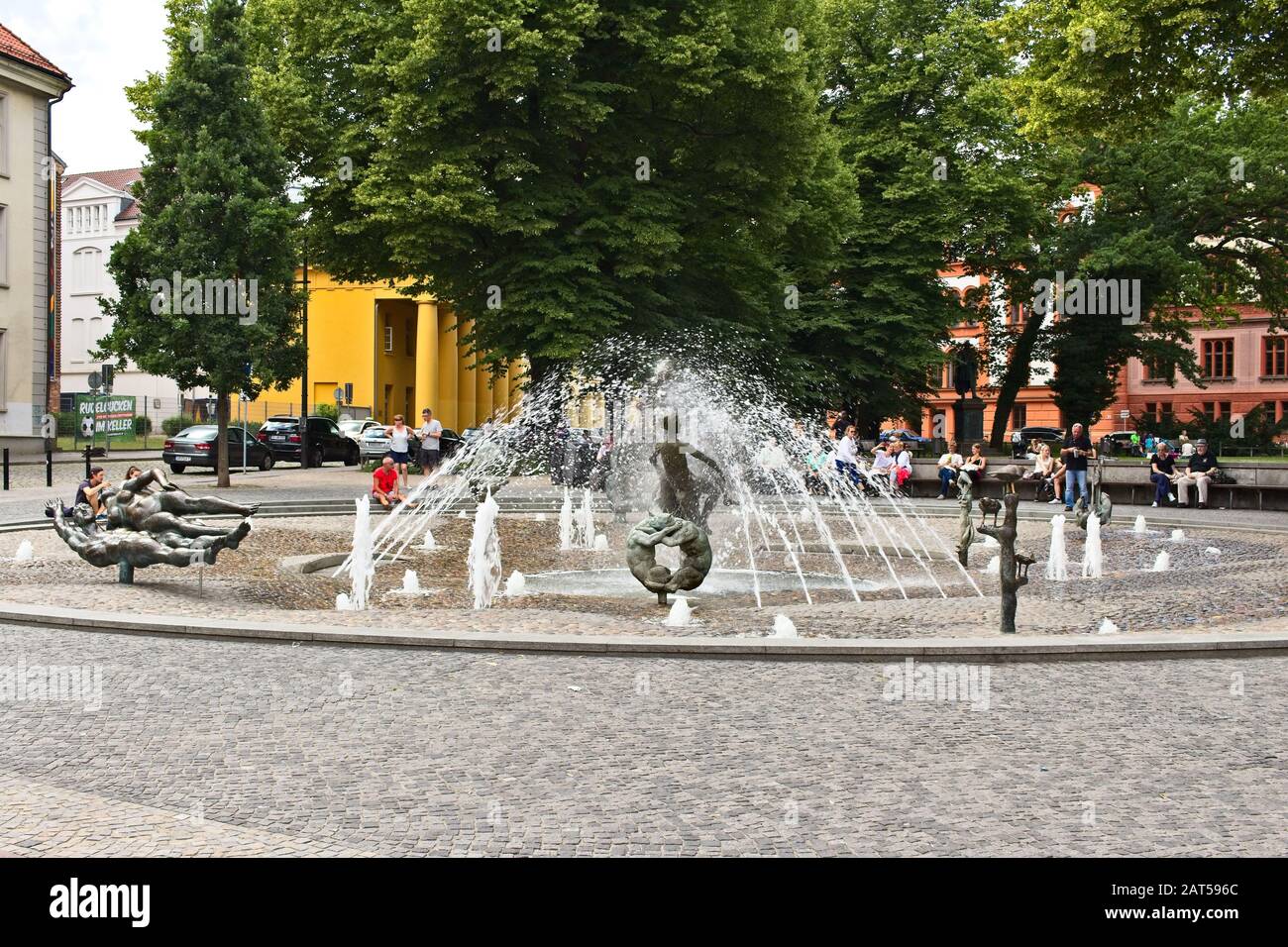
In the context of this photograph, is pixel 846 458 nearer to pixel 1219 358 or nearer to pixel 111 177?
pixel 1219 358

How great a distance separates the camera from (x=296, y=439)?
49312 millimetres

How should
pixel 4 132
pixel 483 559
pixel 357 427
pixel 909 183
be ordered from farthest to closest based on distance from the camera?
pixel 357 427, pixel 4 132, pixel 909 183, pixel 483 559

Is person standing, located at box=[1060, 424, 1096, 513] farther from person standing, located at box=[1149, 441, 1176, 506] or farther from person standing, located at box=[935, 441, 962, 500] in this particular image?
person standing, located at box=[935, 441, 962, 500]

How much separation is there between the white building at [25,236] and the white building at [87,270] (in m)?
36.2

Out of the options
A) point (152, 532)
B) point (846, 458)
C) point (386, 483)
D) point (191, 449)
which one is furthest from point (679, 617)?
point (191, 449)

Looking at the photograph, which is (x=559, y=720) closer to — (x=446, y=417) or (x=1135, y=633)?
(x=1135, y=633)

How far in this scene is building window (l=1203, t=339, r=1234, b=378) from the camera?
77.7 metres

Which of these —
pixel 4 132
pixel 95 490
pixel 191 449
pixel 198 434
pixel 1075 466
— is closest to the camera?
pixel 95 490

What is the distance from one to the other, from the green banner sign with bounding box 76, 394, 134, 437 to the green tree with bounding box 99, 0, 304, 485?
9.27 metres

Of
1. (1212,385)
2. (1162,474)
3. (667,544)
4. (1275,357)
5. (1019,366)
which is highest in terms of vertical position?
(1275,357)

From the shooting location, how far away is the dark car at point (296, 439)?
49094 millimetres

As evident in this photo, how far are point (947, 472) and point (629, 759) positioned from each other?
28.1 meters

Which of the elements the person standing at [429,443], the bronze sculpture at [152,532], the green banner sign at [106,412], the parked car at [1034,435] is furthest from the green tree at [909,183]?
the bronze sculpture at [152,532]

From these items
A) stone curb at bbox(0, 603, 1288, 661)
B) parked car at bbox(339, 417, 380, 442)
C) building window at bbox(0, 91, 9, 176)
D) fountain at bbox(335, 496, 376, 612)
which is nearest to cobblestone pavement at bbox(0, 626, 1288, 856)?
stone curb at bbox(0, 603, 1288, 661)
